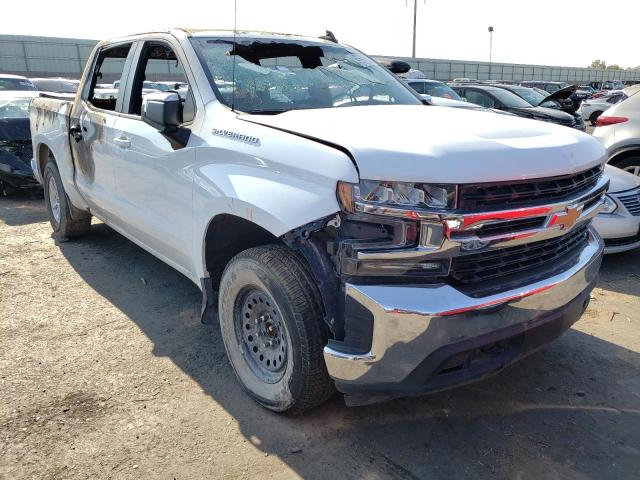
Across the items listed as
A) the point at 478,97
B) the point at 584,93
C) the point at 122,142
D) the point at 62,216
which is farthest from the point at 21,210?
the point at 584,93

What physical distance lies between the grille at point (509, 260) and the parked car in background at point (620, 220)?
2.60 metres

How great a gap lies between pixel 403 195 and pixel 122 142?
2564 mm

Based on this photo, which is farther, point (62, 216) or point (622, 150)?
point (622, 150)

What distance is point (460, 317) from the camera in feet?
7.34

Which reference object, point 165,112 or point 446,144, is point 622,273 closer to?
point 446,144

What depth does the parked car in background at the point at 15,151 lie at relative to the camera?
821 centimetres

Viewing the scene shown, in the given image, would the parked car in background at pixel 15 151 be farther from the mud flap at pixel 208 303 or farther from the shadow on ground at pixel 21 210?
the mud flap at pixel 208 303

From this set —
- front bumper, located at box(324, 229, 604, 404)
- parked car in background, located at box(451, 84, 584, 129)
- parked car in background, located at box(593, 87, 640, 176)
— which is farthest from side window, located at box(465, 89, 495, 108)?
front bumper, located at box(324, 229, 604, 404)

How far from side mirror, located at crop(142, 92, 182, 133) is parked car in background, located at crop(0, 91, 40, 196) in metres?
5.82

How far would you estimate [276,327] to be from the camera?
9.48ft

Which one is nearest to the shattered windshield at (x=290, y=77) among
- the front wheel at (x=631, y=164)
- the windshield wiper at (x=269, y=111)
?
the windshield wiper at (x=269, y=111)

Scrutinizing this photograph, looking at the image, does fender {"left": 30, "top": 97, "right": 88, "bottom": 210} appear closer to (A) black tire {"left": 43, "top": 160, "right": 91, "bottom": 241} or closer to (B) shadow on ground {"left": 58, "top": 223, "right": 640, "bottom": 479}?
(A) black tire {"left": 43, "top": 160, "right": 91, "bottom": 241}

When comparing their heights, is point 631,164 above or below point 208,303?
above

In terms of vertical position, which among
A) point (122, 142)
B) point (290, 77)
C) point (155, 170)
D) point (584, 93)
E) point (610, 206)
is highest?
point (584, 93)
